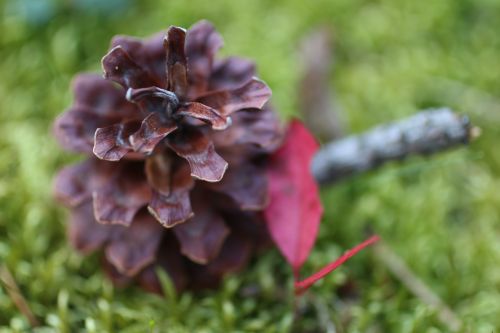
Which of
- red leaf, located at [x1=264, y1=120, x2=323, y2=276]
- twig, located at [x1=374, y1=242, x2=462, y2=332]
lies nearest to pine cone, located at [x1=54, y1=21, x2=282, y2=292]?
red leaf, located at [x1=264, y1=120, x2=323, y2=276]

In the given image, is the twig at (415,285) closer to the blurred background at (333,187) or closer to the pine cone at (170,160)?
the blurred background at (333,187)

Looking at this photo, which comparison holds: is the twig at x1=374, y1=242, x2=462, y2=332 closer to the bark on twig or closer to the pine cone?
the bark on twig

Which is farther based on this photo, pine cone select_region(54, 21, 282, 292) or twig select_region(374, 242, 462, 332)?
twig select_region(374, 242, 462, 332)

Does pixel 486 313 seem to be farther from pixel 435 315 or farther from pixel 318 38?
pixel 318 38

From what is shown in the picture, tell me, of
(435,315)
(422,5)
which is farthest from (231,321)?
(422,5)

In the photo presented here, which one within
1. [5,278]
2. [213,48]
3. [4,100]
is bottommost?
[5,278]

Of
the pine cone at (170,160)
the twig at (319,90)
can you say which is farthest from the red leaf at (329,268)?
the twig at (319,90)
